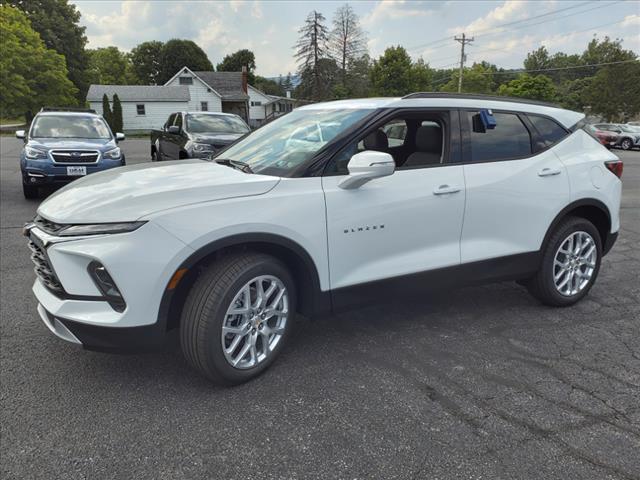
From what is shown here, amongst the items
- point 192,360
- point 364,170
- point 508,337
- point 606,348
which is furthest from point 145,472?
point 606,348

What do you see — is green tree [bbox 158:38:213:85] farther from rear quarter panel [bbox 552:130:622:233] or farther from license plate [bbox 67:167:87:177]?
rear quarter panel [bbox 552:130:622:233]

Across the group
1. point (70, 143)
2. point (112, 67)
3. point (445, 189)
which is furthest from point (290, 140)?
point (112, 67)

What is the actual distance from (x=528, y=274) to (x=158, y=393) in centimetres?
295

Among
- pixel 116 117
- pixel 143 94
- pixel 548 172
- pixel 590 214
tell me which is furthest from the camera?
pixel 143 94

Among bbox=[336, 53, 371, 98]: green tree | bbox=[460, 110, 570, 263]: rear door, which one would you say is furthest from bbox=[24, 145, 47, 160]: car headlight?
bbox=[336, 53, 371, 98]: green tree

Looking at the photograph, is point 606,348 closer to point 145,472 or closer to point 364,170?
point 364,170

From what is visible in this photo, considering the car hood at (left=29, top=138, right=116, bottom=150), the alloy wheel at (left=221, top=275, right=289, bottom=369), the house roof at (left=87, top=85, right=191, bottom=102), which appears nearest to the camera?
the alloy wheel at (left=221, top=275, right=289, bottom=369)

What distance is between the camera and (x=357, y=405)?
276cm

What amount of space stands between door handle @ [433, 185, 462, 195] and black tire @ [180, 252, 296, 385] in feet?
4.28

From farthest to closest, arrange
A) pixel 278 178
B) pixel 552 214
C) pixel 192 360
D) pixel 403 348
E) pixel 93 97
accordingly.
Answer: pixel 93 97, pixel 552 214, pixel 403 348, pixel 278 178, pixel 192 360

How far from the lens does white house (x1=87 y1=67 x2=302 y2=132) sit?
50406 millimetres

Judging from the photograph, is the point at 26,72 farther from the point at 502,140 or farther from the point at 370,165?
the point at 370,165

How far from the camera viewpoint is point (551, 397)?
2.86m

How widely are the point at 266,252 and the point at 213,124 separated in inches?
350
